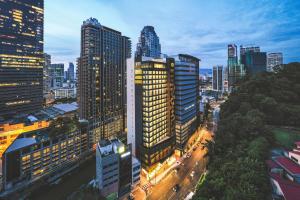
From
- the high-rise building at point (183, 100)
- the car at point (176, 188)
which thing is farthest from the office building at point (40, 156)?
the high-rise building at point (183, 100)

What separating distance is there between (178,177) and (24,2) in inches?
4807

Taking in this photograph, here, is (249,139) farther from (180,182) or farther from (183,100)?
(183,100)

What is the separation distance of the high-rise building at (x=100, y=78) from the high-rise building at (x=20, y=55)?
42.0 m

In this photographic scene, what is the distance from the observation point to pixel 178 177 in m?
49.6

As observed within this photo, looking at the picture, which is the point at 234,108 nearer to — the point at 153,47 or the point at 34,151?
the point at 34,151

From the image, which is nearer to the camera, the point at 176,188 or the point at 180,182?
the point at 176,188

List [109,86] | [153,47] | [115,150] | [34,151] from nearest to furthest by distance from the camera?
1. [115,150]
2. [34,151]
3. [109,86]
4. [153,47]

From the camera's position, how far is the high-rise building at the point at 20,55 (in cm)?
8762

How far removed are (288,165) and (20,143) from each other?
63.4 metres

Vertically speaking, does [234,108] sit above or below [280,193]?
above

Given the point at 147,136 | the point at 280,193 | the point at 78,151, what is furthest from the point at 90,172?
the point at 280,193

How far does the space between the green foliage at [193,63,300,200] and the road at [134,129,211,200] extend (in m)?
8.96

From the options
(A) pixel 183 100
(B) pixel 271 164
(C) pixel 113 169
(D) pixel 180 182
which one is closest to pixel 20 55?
(C) pixel 113 169

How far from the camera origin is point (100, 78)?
77562 mm
